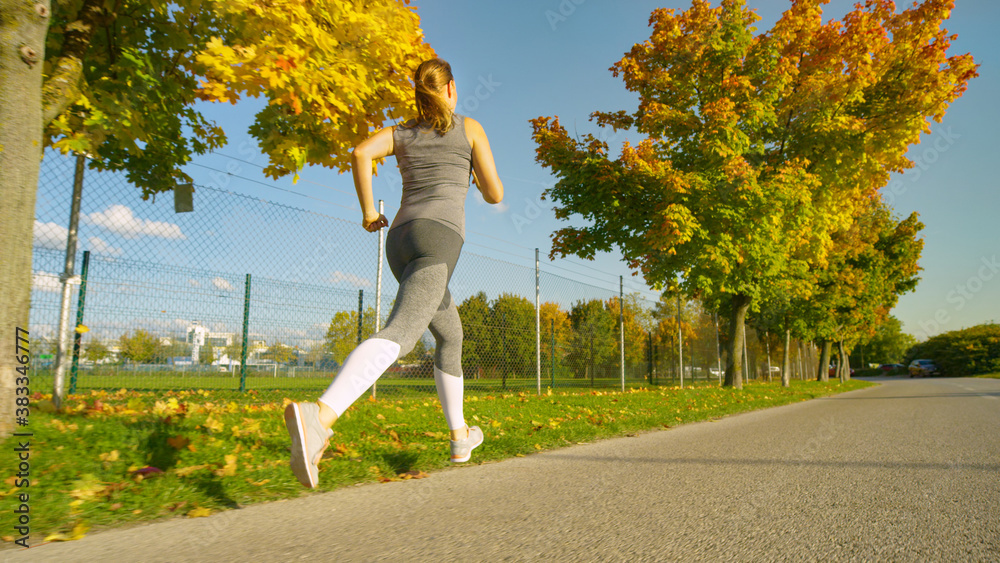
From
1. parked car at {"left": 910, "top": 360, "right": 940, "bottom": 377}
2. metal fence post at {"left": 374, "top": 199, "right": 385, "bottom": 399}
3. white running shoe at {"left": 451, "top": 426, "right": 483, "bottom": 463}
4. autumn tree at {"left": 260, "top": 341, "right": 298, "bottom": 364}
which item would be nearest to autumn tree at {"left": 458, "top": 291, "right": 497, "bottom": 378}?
metal fence post at {"left": 374, "top": 199, "right": 385, "bottom": 399}

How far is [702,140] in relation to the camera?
12.1m

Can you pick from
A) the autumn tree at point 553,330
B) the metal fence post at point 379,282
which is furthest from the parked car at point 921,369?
the metal fence post at point 379,282

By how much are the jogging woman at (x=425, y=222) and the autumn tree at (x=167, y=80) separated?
1503mm

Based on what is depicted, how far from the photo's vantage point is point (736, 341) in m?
16.8

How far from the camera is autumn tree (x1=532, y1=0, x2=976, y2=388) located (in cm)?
1216

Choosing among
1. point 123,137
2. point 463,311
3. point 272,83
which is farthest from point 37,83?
point 463,311

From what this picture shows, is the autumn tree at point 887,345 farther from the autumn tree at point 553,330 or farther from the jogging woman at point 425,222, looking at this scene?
the jogging woman at point 425,222

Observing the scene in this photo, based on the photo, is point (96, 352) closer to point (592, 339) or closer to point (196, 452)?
point (196, 452)

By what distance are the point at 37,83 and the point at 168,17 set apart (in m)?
1.67

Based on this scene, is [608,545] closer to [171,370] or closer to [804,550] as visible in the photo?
[804,550]

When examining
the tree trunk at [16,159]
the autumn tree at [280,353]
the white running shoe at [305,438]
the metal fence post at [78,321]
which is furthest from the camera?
the autumn tree at [280,353]

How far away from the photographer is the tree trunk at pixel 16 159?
11.3ft

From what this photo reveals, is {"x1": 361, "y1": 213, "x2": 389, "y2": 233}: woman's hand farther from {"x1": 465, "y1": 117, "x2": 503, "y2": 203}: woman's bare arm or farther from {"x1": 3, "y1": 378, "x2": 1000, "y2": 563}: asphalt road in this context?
{"x1": 3, "y1": 378, "x2": 1000, "y2": 563}: asphalt road

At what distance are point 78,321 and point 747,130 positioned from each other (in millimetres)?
14300
